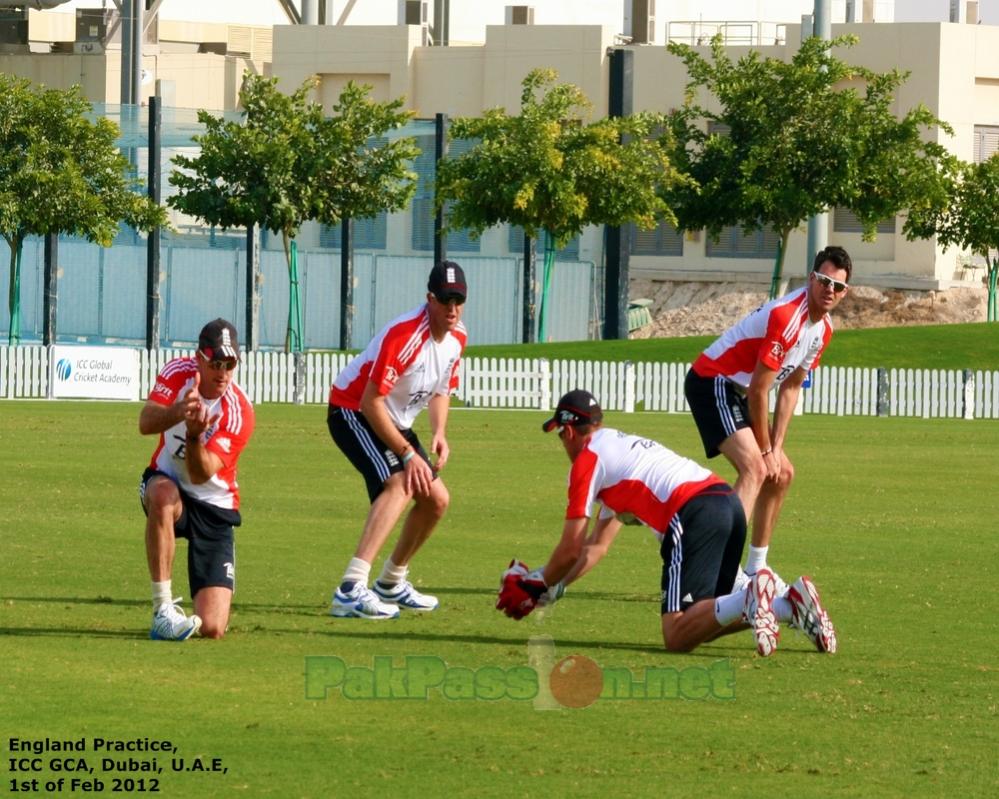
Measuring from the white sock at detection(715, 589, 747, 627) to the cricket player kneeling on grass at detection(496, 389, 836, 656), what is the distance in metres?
0.01

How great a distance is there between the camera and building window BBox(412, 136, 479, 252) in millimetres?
54281

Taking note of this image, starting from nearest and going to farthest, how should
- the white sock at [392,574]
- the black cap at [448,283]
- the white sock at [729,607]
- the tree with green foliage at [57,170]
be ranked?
the white sock at [729,607]
the black cap at [448,283]
the white sock at [392,574]
the tree with green foliage at [57,170]

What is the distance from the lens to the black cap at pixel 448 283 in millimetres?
10781

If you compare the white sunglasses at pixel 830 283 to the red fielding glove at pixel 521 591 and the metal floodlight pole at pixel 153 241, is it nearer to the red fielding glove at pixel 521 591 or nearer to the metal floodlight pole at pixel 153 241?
the red fielding glove at pixel 521 591

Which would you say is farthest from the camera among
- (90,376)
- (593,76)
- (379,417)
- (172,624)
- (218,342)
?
(593,76)

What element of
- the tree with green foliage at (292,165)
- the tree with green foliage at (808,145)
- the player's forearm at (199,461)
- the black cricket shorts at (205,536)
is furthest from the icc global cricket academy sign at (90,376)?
the player's forearm at (199,461)

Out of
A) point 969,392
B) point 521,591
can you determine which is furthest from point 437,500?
point 969,392

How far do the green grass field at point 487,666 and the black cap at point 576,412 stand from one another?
3.84 ft

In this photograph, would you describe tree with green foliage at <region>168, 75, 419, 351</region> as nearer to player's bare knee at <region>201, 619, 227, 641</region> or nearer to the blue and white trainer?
the blue and white trainer

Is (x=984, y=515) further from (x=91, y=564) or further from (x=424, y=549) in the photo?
(x=91, y=564)

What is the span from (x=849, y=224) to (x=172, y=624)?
53.3 metres

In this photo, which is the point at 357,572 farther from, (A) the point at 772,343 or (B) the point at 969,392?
(B) the point at 969,392

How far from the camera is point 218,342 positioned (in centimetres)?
957

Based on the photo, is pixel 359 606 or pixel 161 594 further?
pixel 359 606
